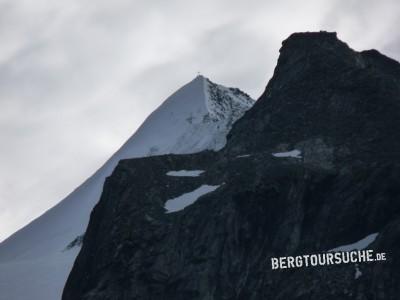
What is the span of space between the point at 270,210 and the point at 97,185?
338ft

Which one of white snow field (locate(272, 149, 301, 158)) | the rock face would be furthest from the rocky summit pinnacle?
white snow field (locate(272, 149, 301, 158))

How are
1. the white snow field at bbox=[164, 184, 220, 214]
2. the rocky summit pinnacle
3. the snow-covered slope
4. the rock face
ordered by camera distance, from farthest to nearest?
the snow-covered slope
the rocky summit pinnacle
the white snow field at bbox=[164, 184, 220, 214]
the rock face

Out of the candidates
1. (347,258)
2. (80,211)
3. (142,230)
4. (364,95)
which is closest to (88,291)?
(142,230)

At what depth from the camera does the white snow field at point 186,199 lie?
9581 centimetres

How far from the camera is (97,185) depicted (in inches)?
7569

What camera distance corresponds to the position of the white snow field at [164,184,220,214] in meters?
95.8

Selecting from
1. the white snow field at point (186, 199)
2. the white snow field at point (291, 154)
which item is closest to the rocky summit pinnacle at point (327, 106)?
the white snow field at point (291, 154)

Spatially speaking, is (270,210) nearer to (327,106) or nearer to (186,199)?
(186,199)

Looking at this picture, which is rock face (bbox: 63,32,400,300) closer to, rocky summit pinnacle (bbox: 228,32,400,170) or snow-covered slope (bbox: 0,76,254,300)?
rocky summit pinnacle (bbox: 228,32,400,170)

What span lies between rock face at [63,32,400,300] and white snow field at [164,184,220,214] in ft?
2.13

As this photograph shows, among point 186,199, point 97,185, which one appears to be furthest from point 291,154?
point 97,185

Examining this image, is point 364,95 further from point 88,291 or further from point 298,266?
point 88,291

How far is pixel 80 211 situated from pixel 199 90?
88.2 feet

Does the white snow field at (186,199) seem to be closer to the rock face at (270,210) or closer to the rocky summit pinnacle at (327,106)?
the rock face at (270,210)
